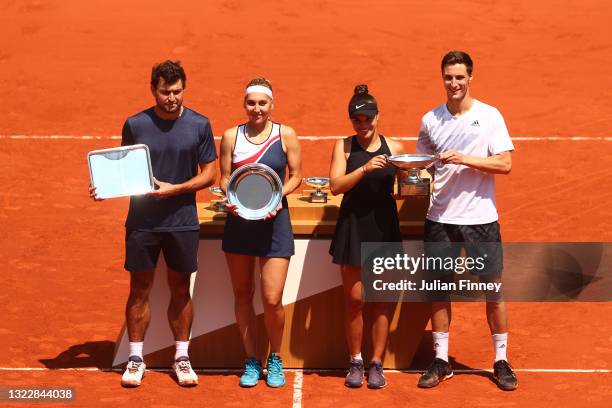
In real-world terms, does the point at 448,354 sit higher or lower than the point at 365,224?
lower

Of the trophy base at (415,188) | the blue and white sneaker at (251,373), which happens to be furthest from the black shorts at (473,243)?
the blue and white sneaker at (251,373)

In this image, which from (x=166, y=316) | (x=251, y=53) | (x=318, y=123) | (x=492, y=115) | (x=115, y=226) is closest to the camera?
(x=492, y=115)

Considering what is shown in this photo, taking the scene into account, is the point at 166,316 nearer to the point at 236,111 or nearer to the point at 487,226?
the point at 487,226

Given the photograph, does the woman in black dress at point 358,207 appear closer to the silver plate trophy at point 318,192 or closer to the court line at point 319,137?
the silver plate trophy at point 318,192

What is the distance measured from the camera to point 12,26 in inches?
837

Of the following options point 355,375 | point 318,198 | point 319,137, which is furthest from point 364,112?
point 319,137

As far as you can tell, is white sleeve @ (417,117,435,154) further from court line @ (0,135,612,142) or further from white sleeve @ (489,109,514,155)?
court line @ (0,135,612,142)

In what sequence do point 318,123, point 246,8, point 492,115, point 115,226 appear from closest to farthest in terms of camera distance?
point 492,115, point 115,226, point 318,123, point 246,8

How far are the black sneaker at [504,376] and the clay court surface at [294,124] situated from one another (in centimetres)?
13

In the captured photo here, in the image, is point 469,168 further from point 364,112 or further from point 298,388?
point 298,388

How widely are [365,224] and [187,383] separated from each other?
172 centimetres

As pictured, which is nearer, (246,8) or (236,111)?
(236,111)

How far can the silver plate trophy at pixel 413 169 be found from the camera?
343 inches

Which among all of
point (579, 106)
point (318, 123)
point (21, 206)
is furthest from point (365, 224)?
point (579, 106)
